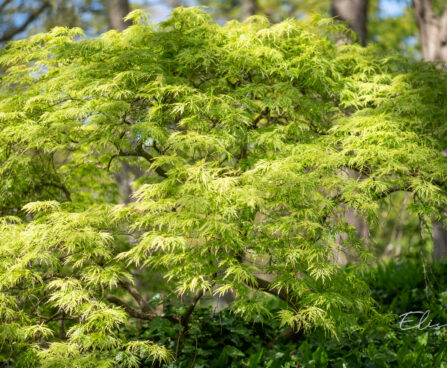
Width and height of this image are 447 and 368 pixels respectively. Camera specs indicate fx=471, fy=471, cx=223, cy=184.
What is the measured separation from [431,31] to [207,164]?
19.5ft

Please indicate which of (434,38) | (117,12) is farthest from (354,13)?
(117,12)

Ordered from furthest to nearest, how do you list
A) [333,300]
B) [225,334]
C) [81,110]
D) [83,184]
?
[83,184] → [225,334] → [81,110] → [333,300]

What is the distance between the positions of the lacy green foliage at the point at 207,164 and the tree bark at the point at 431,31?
3.55 metres

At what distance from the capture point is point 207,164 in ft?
11.8

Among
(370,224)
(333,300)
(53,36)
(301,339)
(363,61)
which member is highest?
(53,36)

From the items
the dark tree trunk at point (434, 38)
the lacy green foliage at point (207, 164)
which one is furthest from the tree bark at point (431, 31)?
the lacy green foliage at point (207, 164)

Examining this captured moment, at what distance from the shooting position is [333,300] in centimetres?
316

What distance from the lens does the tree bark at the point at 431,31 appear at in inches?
298

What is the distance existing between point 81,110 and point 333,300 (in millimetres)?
2252

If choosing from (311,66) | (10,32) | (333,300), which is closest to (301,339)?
(333,300)

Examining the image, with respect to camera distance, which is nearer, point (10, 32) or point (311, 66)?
point (311, 66)

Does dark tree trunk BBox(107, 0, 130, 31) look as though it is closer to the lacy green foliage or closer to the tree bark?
the lacy green foliage

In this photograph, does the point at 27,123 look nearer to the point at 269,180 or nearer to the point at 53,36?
the point at 53,36

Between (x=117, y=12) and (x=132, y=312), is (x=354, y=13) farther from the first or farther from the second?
(x=132, y=312)
